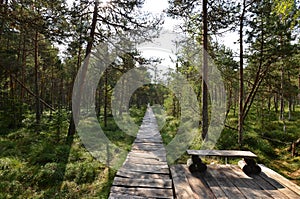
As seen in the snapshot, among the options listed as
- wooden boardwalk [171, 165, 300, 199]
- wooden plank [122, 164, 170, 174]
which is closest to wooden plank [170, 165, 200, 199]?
wooden boardwalk [171, 165, 300, 199]

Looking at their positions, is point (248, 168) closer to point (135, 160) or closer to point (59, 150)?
point (135, 160)

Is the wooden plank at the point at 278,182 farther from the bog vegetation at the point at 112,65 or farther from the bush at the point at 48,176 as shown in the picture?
the bush at the point at 48,176

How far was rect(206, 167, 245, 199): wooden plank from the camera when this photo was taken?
12.0 feet

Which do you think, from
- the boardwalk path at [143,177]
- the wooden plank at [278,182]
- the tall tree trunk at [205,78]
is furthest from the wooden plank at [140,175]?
the tall tree trunk at [205,78]

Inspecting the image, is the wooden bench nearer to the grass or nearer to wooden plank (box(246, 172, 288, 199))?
wooden plank (box(246, 172, 288, 199))

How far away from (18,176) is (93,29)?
6.90 meters

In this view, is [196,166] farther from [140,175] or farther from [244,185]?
[140,175]

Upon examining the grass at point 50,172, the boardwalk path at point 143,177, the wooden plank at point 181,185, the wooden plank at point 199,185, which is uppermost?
the wooden plank at point 199,185

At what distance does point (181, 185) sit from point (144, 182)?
1.04m

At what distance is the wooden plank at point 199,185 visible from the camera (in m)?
3.73

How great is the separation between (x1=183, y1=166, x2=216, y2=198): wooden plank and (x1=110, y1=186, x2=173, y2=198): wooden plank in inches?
20.8

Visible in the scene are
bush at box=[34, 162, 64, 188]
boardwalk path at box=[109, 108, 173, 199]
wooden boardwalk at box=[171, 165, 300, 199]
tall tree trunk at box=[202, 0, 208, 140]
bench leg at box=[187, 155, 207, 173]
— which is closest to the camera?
wooden boardwalk at box=[171, 165, 300, 199]

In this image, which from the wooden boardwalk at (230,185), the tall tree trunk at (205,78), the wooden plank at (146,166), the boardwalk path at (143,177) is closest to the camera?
the wooden boardwalk at (230,185)

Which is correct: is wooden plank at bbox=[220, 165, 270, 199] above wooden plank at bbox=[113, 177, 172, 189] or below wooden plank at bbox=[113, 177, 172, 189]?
above
